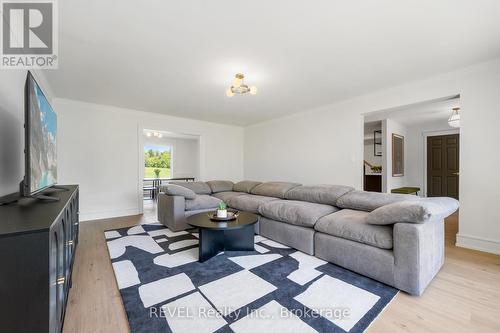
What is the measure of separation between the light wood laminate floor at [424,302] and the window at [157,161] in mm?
6666

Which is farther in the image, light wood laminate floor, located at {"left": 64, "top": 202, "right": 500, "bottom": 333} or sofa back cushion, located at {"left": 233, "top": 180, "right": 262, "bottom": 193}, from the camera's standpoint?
sofa back cushion, located at {"left": 233, "top": 180, "right": 262, "bottom": 193}

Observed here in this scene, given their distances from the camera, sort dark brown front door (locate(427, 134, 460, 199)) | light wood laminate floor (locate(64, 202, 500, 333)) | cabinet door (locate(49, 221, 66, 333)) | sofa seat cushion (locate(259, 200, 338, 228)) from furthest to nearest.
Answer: dark brown front door (locate(427, 134, 460, 199))
sofa seat cushion (locate(259, 200, 338, 228))
light wood laminate floor (locate(64, 202, 500, 333))
cabinet door (locate(49, 221, 66, 333))

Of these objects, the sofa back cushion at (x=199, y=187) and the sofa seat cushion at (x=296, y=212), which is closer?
the sofa seat cushion at (x=296, y=212)

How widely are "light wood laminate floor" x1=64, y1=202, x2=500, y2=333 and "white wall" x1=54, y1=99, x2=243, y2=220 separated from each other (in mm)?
2094

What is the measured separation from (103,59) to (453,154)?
7.57 m

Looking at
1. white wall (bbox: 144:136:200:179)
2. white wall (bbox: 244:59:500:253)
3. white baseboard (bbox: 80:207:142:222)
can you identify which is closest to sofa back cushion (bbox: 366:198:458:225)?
A: white wall (bbox: 244:59:500:253)

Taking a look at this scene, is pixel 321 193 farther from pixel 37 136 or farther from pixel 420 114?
pixel 420 114

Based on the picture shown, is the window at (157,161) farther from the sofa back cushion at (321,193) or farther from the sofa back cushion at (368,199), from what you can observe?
the sofa back cushion at (368,199)

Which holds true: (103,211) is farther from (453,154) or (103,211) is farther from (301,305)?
(453,154)

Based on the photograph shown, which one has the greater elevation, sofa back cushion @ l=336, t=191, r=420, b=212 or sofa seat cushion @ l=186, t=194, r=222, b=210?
sofa back cushion @ l=336, t=191, r=420, b=212

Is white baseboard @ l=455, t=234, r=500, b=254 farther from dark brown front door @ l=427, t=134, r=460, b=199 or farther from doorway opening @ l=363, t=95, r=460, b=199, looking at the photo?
dark brown front door @ l=427, t=134, r=460, b=199

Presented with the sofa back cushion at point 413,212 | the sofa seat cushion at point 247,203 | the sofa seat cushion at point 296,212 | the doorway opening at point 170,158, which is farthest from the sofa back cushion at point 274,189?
the doorway opening at point 170,158

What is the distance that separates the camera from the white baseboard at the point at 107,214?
4.16 m

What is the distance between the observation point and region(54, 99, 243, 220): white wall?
4.04 m
